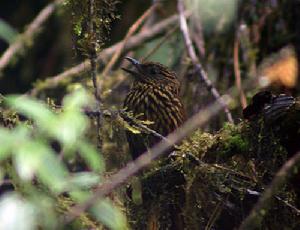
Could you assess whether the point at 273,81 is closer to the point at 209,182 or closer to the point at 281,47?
the point at 281,47

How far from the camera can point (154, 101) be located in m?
4.25

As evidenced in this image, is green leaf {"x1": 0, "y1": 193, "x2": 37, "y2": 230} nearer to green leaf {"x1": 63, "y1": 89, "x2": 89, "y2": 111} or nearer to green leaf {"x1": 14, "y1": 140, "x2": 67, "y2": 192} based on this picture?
green leaf {"x1": 14, "y1": 140, "x2": 67, "y2": 192}

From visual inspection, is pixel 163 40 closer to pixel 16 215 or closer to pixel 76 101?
pixel 76 101

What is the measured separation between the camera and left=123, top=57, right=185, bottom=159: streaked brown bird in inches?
154

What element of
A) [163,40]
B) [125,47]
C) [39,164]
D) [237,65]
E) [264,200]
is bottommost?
[264,200]

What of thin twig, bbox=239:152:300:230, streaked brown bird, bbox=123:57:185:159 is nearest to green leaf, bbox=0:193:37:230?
thin twig, bbox=239:152:300:230

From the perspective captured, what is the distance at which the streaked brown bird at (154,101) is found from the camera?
392cm

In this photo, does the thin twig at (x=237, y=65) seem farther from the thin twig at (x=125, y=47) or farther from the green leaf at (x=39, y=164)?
the green leaf at (x=39, y=164)

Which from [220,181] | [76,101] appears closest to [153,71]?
[220,181]

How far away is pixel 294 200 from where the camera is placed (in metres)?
2.94

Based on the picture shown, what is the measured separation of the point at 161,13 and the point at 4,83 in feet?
4.71

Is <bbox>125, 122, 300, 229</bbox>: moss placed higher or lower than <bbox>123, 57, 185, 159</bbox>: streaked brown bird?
lower

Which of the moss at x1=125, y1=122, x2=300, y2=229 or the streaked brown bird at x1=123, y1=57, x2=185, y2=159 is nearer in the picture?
the moss at x1=125, y1=122, x2=300, y2=229

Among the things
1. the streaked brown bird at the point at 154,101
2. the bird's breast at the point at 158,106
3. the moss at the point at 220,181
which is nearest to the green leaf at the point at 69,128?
the moss at the point at 220,181
